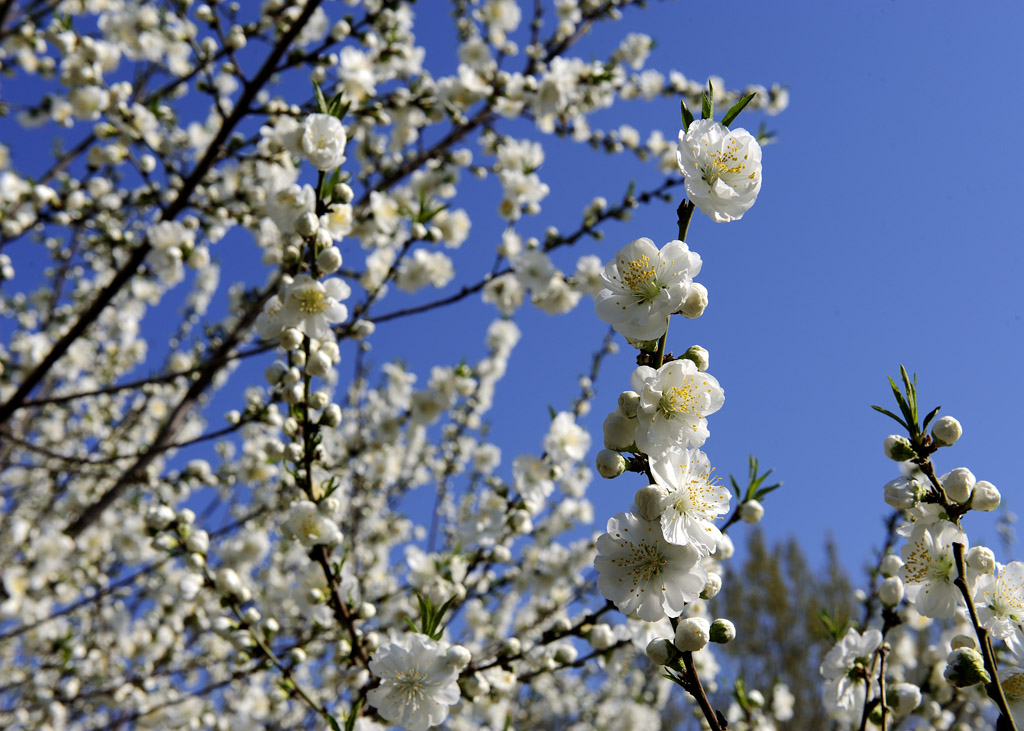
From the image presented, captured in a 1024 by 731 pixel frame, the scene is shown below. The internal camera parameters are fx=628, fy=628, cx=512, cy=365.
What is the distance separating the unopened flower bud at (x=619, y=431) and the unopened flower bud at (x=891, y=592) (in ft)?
3.98

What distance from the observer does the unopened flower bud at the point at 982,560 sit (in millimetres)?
1416

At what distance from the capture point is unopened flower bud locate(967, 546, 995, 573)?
4.65ft

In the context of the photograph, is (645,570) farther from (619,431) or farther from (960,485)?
(960,485)

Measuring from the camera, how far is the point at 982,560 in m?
1.42

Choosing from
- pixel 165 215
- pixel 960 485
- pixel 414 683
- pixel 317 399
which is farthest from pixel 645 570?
pixel 165 215

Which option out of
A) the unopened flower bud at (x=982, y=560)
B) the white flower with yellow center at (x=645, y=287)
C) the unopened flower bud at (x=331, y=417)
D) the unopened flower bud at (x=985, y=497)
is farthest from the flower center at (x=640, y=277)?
the unopened flower bud at (x=331, y=417)

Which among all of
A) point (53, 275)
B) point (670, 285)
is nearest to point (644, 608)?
point (670, 285)

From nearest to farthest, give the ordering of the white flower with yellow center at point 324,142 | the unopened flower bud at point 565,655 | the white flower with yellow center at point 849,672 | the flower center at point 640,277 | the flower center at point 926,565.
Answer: the flower center at point 640,277 < the flower center at point 926,565 < the white flower with yellow center at point 849,672 < the white flower with yellow center at point 324,142 < the unopened flower bud at point 565,655

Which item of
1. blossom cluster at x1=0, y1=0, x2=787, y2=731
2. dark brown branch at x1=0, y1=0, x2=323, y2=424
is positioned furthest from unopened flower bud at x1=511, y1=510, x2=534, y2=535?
dark brown branch at x1=0, y1=0, x2=323, y2=424

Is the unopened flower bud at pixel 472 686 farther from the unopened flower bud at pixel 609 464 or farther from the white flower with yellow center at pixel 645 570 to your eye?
the unopened flower bud at pixel 609 464

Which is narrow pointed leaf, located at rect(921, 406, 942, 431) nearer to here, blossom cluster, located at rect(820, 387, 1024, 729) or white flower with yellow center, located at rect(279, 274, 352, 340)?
blossom cluster, located at rect(820, 387, 1024, 729)

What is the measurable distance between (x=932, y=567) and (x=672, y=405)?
0.83 m

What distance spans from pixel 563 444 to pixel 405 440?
260 cm

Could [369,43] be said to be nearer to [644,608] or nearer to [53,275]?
[644,608]
